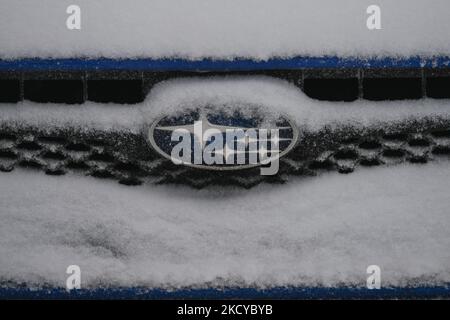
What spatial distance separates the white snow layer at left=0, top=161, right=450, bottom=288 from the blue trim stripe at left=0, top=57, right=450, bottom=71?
0.30 metres

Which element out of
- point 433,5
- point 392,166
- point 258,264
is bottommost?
point 258,264

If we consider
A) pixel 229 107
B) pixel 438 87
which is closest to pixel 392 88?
pixel 438 87

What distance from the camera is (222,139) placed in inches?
52.0

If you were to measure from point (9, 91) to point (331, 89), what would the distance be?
2.76ft

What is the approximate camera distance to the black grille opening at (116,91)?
4.42 feet

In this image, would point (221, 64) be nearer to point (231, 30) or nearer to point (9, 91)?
point (231, 30)

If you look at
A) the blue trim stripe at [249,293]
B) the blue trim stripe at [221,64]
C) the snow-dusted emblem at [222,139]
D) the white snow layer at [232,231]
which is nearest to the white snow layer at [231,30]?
the blue trim stripe at [221,64]

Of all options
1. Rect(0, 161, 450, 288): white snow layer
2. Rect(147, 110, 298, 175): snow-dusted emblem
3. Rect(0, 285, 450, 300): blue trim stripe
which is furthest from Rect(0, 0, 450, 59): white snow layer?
Rect(0, 285, 450, 300): blue trim stripe

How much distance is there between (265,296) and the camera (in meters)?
1.31

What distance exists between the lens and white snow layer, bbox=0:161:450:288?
133 cm

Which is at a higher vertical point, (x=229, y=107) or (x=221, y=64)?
(x=221, y=64)
